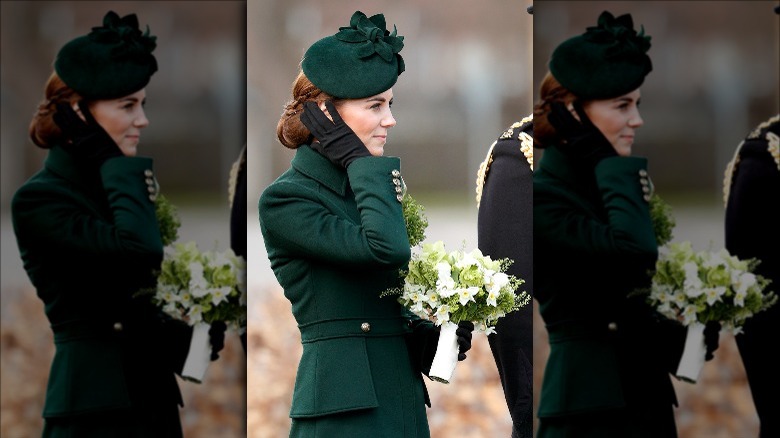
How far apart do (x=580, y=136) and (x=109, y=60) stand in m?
1.60

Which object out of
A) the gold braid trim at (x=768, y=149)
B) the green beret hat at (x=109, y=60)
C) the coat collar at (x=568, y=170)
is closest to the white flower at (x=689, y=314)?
the gold braid trim at (x=768, y=149)

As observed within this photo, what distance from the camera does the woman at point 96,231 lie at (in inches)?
165

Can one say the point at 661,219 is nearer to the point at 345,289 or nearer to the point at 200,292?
the point at 345,289

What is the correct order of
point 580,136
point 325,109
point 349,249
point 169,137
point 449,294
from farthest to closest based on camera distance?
point 169,137 < point 580,136 < point 325,109 < point 449,294 < point 349,249

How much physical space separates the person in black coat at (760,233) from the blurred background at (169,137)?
1705mm

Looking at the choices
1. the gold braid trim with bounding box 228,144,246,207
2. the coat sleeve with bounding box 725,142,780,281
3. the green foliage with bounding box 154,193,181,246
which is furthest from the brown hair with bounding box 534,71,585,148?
the green foliage with bounding box 154,193,181,246

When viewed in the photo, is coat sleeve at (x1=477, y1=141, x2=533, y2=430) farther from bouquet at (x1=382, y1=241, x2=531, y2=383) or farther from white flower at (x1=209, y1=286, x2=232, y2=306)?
white flower at (x1=209, y1=286, x2=232, y2=306)

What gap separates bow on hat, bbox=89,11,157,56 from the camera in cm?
425

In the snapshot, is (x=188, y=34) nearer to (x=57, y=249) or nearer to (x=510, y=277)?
A: (x=57, y=249)

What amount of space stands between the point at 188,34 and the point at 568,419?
186 cm

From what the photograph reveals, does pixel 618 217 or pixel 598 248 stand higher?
pixel 618 217

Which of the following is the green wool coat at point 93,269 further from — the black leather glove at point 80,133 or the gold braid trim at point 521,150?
the gold braid trim at point 521,150

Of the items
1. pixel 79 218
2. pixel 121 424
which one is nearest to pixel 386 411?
pixel 121 424

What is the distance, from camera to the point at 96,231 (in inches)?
165
